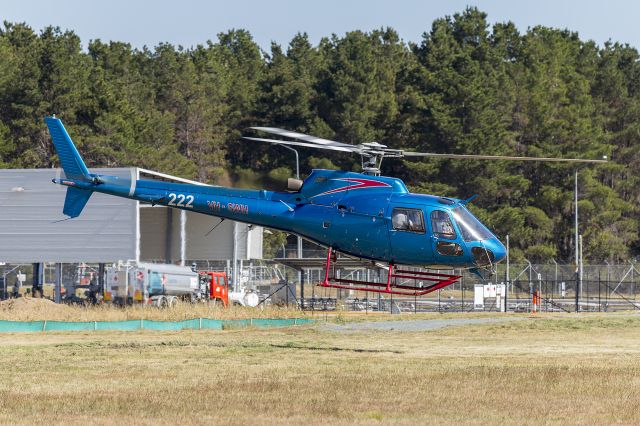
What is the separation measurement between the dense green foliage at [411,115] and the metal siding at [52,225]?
90.1ft

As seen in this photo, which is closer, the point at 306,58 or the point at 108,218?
the point at 108,218

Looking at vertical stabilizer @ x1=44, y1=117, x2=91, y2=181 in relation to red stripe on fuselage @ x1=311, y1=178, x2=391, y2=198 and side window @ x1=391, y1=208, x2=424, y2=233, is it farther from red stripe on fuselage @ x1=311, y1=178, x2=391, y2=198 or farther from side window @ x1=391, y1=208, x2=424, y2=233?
side window @ x1=391, y1=208, x2=424, y2=233

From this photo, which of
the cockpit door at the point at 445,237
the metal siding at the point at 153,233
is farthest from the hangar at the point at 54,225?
the cockpit door at the point at 445,237

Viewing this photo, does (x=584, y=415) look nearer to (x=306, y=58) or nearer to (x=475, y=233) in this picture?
(x=475, y=233)

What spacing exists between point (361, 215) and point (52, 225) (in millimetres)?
28277

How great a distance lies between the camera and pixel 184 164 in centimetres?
8894

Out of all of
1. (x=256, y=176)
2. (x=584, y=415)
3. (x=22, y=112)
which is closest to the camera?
(x=584, y=415)

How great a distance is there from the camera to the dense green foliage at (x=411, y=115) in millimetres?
83938

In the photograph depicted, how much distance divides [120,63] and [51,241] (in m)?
59.9

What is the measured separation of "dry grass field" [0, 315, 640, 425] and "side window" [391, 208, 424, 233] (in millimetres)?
3010

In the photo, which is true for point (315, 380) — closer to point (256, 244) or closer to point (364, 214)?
point (364, 214)

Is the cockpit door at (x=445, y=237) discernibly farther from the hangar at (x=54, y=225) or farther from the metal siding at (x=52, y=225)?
the metal siding at (x=52, y=225)

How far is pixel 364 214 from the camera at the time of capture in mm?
26625

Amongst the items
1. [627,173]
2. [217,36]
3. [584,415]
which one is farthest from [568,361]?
[217,36]
